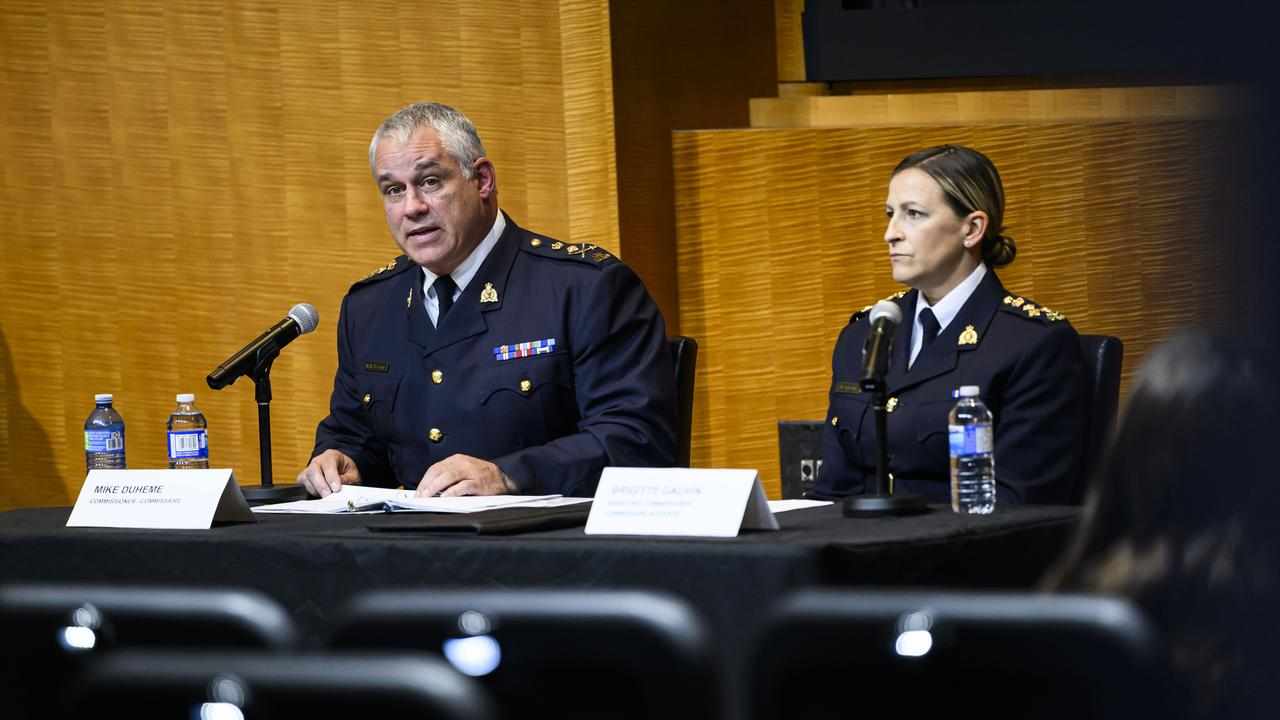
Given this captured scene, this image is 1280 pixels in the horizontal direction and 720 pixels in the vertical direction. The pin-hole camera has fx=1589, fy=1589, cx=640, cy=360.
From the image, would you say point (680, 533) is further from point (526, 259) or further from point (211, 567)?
point (526, 259)

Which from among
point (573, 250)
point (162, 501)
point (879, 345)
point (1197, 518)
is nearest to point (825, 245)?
point (573, 250)

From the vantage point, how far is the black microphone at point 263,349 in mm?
2707

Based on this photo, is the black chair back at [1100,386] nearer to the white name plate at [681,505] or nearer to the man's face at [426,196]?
the white name plate at [681,505]

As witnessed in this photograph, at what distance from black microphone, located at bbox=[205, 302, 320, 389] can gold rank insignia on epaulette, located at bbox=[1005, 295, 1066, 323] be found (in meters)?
1.27

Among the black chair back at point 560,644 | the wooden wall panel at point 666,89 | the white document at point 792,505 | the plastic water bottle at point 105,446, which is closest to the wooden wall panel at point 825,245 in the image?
the wooden wall panel at point 666,89

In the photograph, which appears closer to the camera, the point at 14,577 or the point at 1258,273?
the point at 1258,273

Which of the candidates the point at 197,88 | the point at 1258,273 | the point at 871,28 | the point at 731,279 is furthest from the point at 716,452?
the point at 1258,273

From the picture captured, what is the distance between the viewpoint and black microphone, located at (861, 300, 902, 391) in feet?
7.56

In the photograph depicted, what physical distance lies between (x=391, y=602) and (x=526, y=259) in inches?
76.2

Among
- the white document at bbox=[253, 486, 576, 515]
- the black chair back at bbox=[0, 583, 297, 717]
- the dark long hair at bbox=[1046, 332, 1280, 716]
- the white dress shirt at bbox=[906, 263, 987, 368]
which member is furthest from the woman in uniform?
the black chair back at bbox=[0, 583, 297, 717]

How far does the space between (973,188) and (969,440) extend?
0.79m

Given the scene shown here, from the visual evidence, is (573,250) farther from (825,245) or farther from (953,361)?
(825,245)

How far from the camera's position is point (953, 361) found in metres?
2.90

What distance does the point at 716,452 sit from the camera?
4727mm
